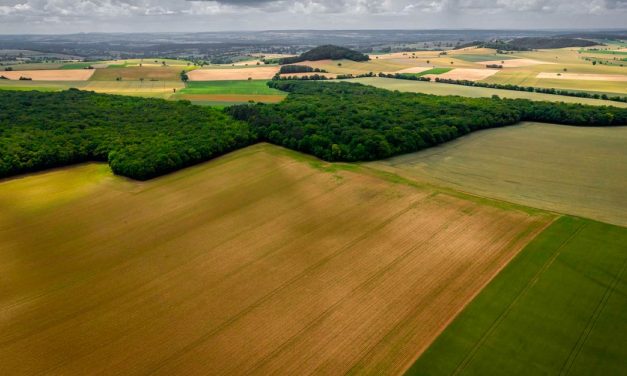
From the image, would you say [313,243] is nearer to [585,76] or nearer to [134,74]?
[585,76]

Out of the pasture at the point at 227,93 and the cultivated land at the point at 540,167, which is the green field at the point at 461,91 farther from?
the pasture at the point at 227,93

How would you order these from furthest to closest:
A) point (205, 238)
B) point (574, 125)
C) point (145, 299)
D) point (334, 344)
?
point (574, 125) < point (205, 238) < point (145, 299) < point (334, 344)

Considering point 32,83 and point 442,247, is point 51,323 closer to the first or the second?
point 442,247

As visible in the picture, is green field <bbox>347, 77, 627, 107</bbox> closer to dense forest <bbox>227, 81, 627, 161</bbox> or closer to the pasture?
dense forest <bbox>227, 81, 627, 161</bbox>

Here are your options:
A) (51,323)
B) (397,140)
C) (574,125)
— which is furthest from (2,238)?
(574,125)

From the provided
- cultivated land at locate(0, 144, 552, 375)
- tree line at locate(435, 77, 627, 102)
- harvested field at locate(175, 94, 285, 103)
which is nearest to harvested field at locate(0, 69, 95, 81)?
harvested field at locate(175, 94, 285, 103)

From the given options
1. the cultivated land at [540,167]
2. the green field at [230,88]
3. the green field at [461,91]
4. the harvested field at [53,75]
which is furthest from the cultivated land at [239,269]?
the harvested field at [53,75]
